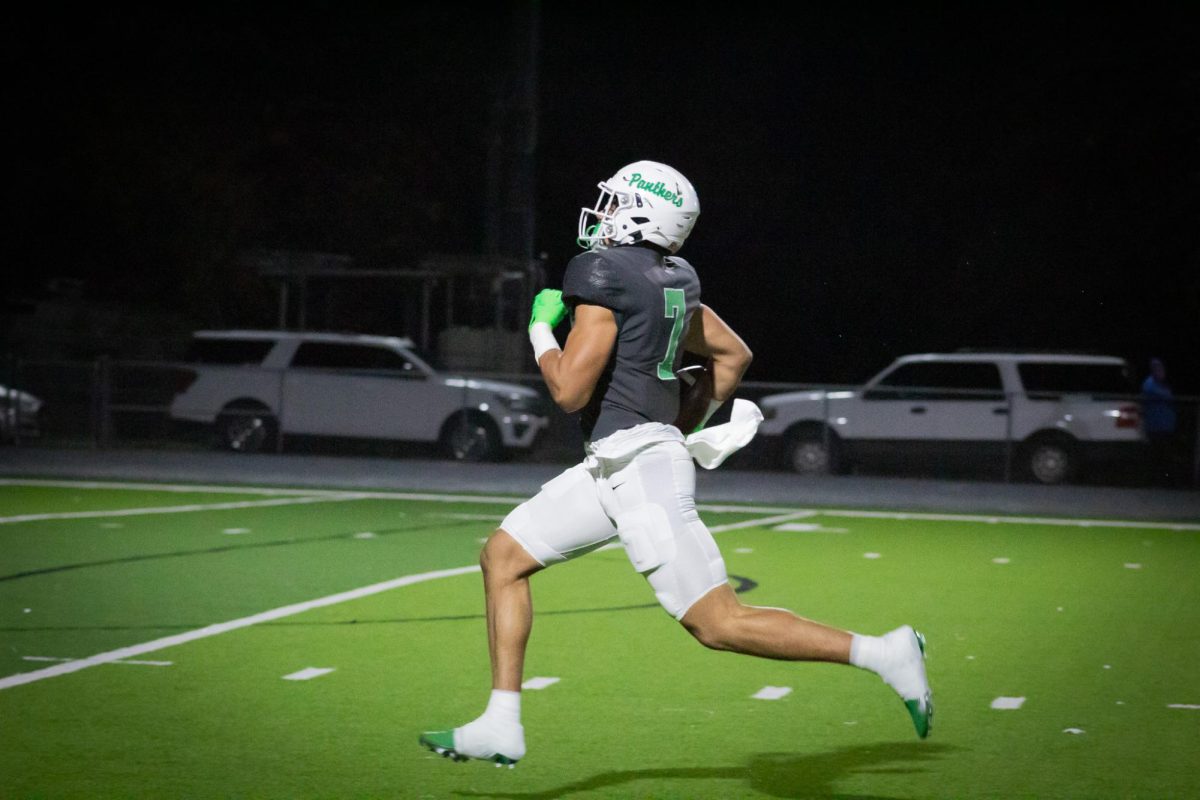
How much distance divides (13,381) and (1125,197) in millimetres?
20329

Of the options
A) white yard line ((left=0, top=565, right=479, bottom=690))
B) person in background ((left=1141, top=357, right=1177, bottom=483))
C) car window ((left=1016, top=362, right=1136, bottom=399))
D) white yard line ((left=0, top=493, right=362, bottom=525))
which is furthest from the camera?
car window ((left=1016, top=362, right=1136, bottom=399))

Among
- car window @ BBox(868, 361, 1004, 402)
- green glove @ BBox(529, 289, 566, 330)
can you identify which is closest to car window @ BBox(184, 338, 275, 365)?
car window @ BBox(868, 361, 1004, 402)

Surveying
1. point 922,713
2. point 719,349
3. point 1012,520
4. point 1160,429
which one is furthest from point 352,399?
point 922,713

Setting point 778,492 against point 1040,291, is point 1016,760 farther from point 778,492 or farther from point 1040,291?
point 1040,291

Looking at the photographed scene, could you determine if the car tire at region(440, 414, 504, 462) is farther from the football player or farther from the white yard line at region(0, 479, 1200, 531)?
the football player

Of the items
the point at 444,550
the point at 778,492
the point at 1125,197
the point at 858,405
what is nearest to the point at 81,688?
the point at 444,550

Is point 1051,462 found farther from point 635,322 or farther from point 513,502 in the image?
point 635,322

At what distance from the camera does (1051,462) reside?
2352cm

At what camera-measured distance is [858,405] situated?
24.0 meters

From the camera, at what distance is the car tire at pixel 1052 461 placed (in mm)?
23438

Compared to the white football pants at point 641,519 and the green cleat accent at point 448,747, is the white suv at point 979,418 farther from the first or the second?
the green cleat accent at point 448,747

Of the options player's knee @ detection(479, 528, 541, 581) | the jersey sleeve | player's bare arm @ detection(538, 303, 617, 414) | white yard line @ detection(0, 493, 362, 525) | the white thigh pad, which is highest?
the jersey sleeve

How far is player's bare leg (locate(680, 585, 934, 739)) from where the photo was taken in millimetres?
5762

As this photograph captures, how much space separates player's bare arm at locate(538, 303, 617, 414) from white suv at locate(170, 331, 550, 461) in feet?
62.2
